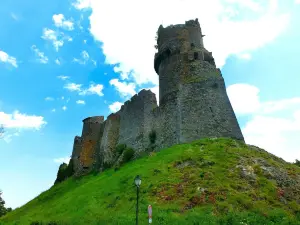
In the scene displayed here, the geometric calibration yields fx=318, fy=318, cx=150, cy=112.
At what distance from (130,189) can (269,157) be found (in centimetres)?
1127

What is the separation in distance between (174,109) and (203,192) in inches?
615

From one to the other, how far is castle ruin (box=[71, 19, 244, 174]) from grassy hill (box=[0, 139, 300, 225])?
13.2 ft

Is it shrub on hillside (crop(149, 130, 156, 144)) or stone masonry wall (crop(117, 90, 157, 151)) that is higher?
stone masonry wall (crop(117, 90, 157, 151))

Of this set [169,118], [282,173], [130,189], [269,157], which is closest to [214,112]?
[169,118]

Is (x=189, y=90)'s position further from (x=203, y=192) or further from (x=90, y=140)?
(x=90, y=140)

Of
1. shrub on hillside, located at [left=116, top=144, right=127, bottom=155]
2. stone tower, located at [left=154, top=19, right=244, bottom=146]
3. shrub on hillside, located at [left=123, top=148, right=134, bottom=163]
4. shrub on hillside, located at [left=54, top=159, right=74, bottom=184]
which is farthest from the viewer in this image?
shrub on hillside, located at [left=54, top=159, right=74, bottom=184]

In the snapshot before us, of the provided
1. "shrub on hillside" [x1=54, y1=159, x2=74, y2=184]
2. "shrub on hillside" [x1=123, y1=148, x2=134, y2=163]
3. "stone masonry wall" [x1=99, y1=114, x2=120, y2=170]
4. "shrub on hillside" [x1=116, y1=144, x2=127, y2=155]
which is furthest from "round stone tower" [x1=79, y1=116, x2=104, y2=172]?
"shrub on hillside" [x1=123, y1=148, x2=134, y2=163]

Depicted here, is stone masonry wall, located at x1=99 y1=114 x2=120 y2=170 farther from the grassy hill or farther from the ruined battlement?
the grassy hill

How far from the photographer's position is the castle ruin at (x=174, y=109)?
31.5m

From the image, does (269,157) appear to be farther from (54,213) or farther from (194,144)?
(54,213)

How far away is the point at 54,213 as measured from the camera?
24.6 m

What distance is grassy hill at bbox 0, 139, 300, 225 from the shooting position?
55.3ft

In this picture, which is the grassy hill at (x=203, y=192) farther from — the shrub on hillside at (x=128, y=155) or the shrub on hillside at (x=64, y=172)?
the shrub on hillside at (x=64, y=172)

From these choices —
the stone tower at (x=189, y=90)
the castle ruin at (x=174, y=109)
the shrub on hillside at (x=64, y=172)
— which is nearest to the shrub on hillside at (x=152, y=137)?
the castle ruin at (x=174, y=109)
